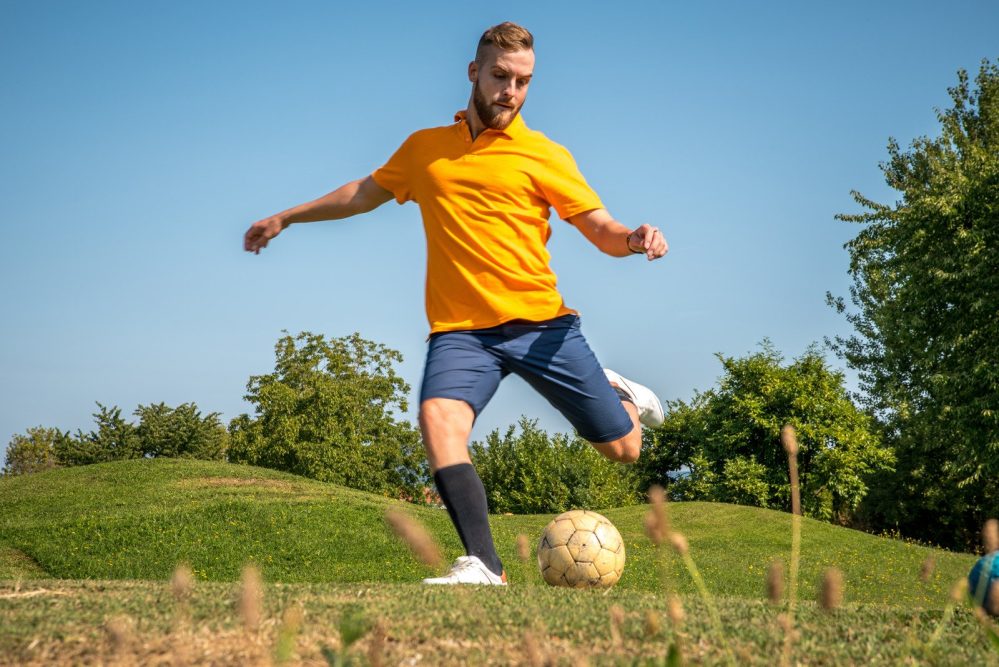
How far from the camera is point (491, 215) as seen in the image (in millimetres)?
5215

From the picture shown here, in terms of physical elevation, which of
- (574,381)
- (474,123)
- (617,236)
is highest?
(474,123)

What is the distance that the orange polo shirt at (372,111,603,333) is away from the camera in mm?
5113

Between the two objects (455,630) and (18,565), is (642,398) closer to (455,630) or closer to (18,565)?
(455,630)

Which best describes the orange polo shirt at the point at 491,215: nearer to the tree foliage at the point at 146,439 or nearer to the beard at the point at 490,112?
the beard at the point at 490,112

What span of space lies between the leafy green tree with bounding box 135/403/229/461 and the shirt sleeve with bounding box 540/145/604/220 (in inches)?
1852

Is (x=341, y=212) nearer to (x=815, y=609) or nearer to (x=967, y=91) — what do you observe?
(x=815, y=609)

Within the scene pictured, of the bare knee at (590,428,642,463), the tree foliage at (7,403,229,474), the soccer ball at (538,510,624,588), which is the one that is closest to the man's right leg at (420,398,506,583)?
the bare knee at (590,428,642,463)

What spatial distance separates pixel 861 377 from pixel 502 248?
1419 inches

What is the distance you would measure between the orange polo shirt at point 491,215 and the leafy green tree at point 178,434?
154ft

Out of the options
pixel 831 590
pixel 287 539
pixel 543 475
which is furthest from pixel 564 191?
pixel 543 475

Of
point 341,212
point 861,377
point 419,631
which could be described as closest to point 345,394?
point 861,377

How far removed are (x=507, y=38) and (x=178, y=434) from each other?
48475 mm

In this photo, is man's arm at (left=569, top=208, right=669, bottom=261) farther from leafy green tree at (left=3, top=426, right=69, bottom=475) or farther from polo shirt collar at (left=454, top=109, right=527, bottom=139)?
leafy green tree at (left=3, top=426, right=69, bottom=475)

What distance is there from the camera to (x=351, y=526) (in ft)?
46.9
